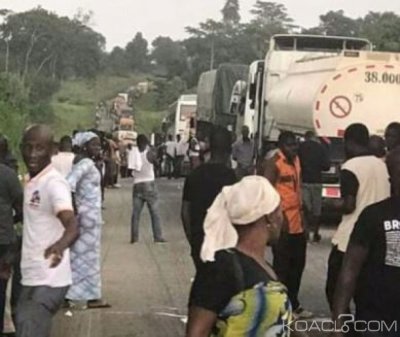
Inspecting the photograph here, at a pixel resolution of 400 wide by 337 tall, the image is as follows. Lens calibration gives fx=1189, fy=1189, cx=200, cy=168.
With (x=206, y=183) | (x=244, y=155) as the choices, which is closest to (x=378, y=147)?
(x=206, y=183)

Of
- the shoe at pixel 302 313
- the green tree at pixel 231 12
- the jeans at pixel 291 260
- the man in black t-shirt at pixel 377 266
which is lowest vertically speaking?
the shoe at pixel 302 313

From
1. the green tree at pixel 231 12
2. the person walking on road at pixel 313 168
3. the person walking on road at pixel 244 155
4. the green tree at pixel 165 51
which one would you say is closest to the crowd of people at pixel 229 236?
the person walking on road at pixel 313 168

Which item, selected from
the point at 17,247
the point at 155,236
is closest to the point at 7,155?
the point at 17,247

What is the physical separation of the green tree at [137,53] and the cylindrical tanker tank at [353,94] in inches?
4677

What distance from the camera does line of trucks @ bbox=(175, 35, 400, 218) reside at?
17.5 m

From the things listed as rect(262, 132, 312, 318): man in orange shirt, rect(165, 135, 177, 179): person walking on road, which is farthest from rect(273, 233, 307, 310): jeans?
rect(165, 135, 177, 179): person walking on road

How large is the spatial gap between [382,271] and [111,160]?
24499 mm

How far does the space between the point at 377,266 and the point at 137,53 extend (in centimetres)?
13898

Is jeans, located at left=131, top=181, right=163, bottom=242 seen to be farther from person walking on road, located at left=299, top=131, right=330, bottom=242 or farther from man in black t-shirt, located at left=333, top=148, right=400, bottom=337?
man in black t-shirt, located at left=333, top=148, right=400, bottom=337

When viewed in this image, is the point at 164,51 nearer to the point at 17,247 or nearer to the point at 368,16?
the point at 368,16

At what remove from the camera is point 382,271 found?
5.63m

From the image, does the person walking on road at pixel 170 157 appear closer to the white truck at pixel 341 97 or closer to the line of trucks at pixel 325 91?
the line of trucks at pixel 325 91

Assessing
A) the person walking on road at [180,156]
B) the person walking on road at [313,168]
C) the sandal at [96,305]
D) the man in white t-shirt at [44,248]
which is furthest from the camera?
the person walking on road at [180,156]

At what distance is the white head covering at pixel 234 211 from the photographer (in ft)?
14.6
